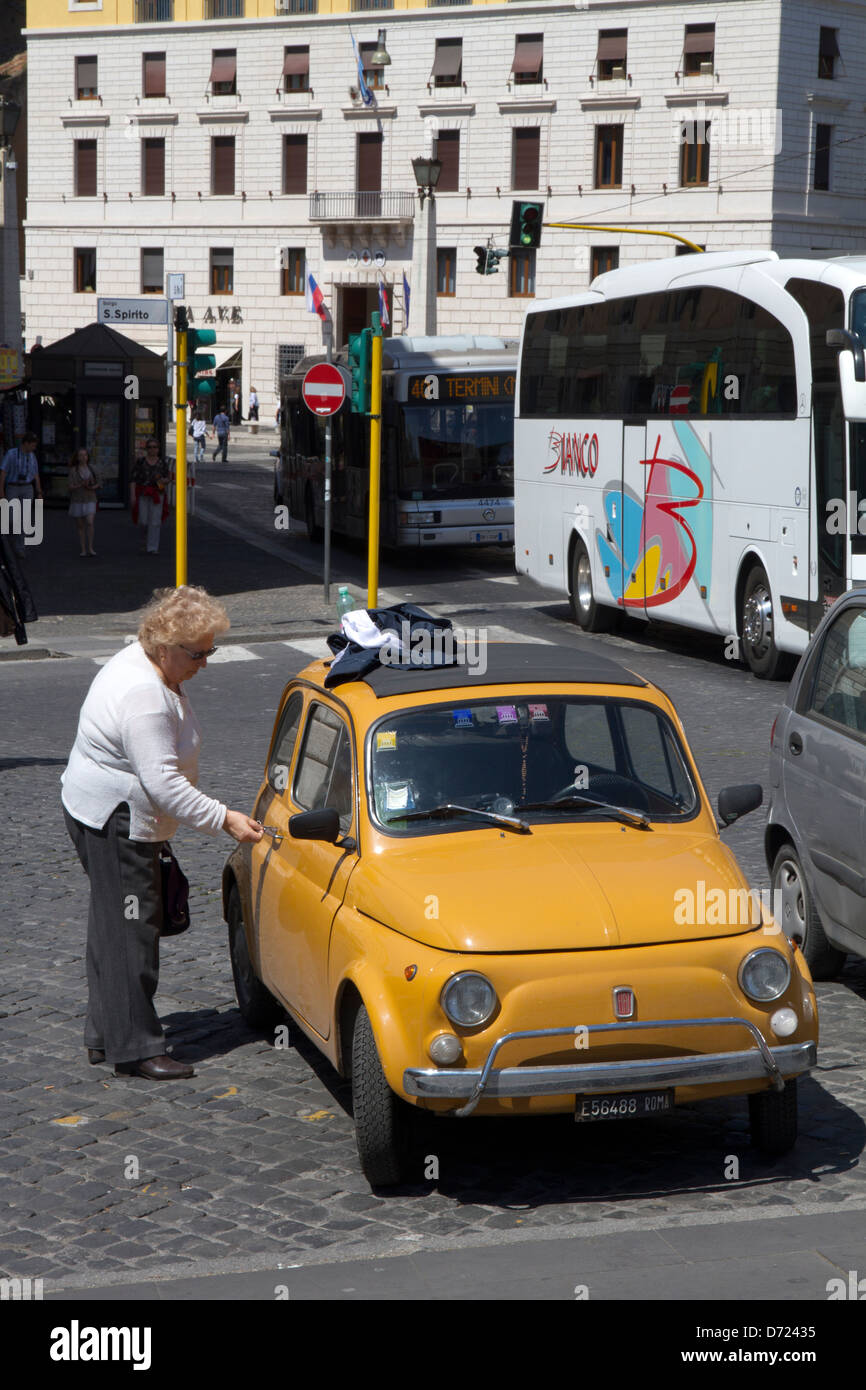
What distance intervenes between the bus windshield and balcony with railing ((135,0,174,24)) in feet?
139

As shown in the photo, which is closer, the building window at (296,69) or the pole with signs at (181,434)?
the pole with signs at (181,434)

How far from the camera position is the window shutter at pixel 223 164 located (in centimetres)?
6438

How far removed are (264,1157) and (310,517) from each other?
1077 inches

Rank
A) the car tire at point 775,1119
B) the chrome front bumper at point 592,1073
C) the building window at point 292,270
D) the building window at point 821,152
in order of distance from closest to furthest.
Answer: the chrome front bumper at point 592,1073 → the car tire at point 775,1119 → the building window at point 821,152 → the building window at point 292,270

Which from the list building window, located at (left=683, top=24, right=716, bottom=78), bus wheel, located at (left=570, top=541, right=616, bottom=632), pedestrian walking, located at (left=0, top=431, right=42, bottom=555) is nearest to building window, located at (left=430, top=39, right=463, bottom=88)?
building window, located at (left=683, top=24, right=716, bottom=78)

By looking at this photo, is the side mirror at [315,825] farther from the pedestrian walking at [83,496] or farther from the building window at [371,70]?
the building window at [371,70]

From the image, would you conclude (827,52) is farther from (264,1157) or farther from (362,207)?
(264,1157)

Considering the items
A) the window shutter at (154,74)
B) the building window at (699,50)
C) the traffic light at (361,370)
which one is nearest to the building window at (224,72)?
the window shutter at (154,74)

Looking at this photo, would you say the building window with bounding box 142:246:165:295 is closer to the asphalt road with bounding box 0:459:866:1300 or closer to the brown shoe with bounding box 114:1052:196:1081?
the asphalt road with bounding box 0:459:866:1300

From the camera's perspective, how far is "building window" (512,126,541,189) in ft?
193

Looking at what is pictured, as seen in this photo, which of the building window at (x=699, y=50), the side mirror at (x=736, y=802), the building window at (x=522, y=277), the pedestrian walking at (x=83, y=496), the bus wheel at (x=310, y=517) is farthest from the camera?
the building window at (x=522, y=277)

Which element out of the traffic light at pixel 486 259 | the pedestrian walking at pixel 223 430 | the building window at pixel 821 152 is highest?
the building window at pixel 821 152

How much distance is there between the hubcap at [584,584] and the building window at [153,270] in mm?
47778

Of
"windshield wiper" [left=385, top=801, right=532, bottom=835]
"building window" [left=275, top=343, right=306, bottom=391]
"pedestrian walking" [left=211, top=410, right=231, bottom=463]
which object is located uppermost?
"building window" [left=275, top=343, right=306, bottom=391]
